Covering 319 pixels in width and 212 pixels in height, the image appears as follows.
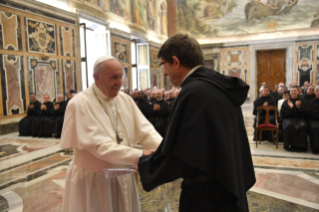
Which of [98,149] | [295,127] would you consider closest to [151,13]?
[295,127]

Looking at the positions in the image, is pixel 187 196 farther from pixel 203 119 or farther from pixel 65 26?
pixel 65 26

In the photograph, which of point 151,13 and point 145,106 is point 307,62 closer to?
point 151,13

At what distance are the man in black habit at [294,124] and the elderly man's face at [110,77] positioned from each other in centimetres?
568

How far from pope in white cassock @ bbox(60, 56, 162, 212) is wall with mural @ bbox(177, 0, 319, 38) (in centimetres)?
1965

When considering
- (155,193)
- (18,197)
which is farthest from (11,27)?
(155,193)

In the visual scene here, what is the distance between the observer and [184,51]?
1658 mm

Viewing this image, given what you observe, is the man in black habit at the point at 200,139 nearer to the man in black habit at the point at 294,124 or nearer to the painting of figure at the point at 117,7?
the man in black habit at the point at 294,124

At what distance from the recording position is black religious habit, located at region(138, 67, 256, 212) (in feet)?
4.99

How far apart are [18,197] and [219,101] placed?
3.67 meters

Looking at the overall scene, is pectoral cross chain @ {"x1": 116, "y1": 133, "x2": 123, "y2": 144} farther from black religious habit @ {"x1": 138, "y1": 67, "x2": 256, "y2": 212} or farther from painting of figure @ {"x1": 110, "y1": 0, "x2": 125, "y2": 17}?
painting of figure @ {"x1": 110, "y1": 0, "x2": 125, "y2": 17}

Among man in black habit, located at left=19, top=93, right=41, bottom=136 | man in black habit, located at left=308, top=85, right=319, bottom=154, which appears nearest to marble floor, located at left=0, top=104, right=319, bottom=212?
man in black habit, located at left=308, top=85, right=319, bottom=154

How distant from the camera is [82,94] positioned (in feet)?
7.47

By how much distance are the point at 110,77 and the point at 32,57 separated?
8.87 m

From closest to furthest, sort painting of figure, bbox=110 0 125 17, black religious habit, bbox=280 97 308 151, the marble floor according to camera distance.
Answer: the marble floor → black religious habit, bbox=280 97 308 151 → painting of figure, bbox=110 0 125 17
